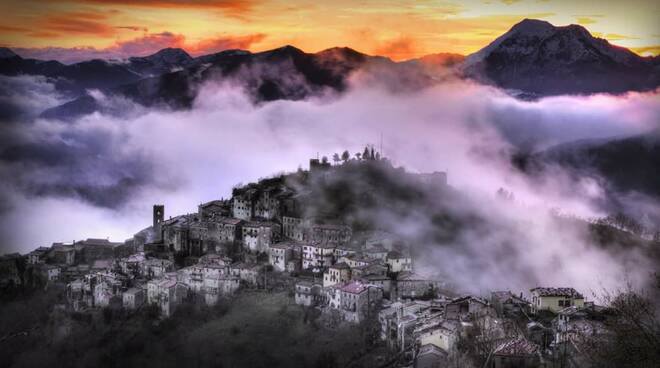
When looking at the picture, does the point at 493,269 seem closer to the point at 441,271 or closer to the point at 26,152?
the point at 441,271

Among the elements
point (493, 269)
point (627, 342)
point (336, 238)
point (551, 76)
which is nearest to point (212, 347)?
point (336, 238)

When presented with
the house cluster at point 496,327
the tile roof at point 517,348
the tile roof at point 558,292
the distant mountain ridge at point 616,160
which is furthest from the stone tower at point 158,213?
the tile roof at point 517,348

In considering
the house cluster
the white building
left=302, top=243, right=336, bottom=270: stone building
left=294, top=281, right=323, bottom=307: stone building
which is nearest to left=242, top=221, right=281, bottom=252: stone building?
left=302, top=243, right=336, bottom=270: stone building

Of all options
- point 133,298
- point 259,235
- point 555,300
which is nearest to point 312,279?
point 259,235

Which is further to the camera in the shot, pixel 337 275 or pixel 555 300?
pixel 337 275

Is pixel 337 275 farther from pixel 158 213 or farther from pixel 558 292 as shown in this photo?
pixel 158 213

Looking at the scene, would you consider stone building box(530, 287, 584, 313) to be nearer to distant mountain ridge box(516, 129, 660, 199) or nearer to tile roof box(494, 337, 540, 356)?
tile roof box(494, 337, 540, 356)

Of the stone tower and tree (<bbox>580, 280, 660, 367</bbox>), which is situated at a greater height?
tree (<bbox>580, 280, 660, 367</bbox>)
